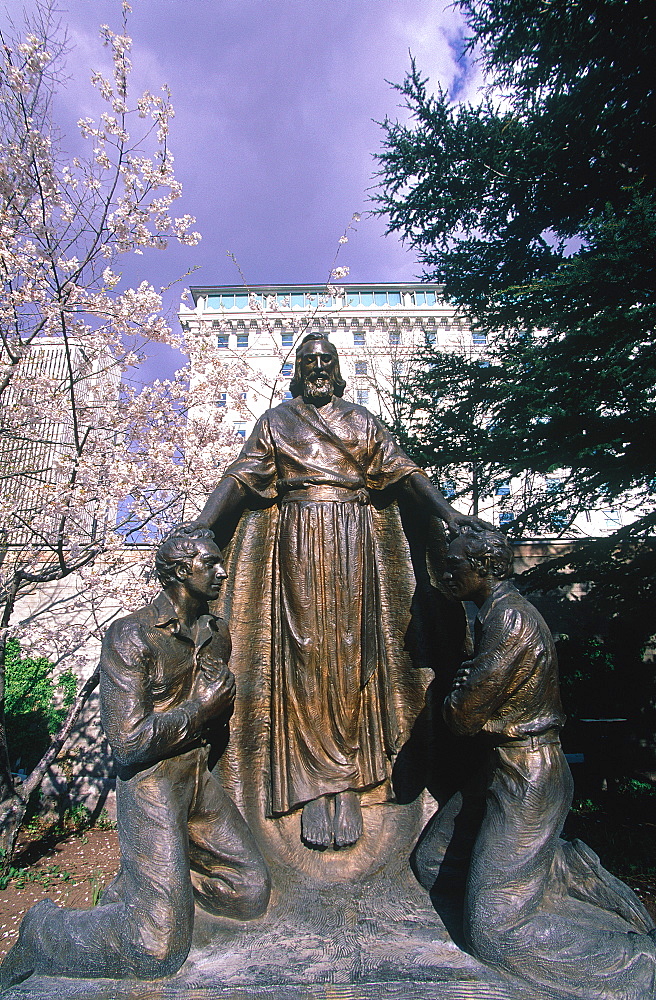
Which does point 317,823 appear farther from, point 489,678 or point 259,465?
point 259,465

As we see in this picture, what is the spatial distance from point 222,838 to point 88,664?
1213cm

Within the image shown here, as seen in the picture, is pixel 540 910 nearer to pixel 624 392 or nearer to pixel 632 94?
pixel 624 392

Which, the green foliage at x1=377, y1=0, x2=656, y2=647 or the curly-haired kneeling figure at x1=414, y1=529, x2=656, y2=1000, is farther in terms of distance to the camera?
the green foliage at x1=377, y1=0, x2=656, y2=647

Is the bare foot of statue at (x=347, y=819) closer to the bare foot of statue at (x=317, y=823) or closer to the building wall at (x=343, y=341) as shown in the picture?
the bare foot of statue at (x=317, y=823)

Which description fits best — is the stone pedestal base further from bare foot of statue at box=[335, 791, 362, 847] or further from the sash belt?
the sash belt

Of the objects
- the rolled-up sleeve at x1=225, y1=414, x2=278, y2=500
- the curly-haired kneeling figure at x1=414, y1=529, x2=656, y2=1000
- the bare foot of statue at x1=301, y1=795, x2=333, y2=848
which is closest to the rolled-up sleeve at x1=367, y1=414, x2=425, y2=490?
the rolled-up sleeve at x1=225, y1=414, x2=278, y2=500

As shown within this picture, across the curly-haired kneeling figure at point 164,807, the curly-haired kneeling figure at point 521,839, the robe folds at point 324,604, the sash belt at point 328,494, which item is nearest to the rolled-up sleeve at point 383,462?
the robe folds at point 324,604

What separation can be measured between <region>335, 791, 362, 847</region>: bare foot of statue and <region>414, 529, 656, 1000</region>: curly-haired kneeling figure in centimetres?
31

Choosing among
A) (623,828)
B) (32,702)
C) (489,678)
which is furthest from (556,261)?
(32,702)

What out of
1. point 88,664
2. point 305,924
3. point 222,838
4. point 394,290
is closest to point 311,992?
point 305,924

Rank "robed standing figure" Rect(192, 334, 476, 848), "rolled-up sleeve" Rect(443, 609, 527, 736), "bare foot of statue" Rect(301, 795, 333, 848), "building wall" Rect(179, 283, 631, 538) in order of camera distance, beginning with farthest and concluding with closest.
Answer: "building wall" Rect(179, 283, 631, 538)
"robed standing figure" Rect(192, 334, 476, 848)
"bare foot of statue" Rect(301, 795, 333, 848)
"rolled-up sleeve" Rect(443, 609, 527, 736)

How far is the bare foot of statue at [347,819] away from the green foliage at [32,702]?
1077 cm

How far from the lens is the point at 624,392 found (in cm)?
920

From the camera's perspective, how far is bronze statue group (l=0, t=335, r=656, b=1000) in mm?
2195
